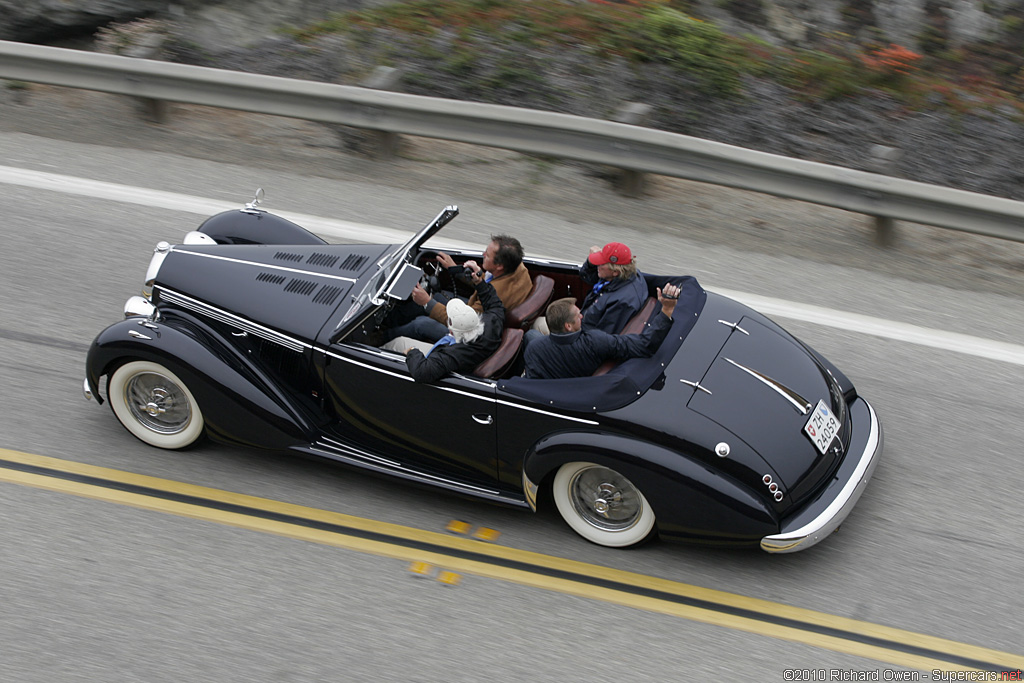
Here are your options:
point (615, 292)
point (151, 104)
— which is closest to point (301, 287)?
point (615, 292)

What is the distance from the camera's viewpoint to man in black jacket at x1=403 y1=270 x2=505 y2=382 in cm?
517

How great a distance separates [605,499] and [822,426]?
1196 millimetres

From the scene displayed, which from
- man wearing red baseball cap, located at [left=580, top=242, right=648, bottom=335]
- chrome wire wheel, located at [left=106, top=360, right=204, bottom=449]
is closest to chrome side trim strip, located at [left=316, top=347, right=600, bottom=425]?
man wearing red baseball cap, located at [left=580, top=242, right=648, bottom=335]

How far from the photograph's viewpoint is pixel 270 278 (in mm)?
5883

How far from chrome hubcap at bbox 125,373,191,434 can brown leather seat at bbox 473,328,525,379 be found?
1742mm

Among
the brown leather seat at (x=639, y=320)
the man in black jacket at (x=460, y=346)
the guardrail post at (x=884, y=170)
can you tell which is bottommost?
the guardrail post at (x=884, y=170)

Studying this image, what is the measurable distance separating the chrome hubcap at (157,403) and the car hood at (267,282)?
0.47m

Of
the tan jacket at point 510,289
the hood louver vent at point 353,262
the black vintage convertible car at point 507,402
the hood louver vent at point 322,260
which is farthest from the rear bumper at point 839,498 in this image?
the hood louver vent at point 322,260

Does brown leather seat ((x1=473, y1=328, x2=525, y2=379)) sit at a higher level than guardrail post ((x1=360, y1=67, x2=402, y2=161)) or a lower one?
lower

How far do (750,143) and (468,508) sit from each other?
604 centimetres

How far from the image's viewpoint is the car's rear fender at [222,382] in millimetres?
5492

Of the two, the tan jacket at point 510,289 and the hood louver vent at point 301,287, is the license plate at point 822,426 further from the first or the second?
the hood louver vent at point 301,287

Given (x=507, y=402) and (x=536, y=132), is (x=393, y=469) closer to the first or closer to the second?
(x=507, y=402)

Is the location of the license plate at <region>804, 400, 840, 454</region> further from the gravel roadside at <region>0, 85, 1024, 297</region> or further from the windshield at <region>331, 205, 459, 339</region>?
the gravel roadside at <region>0, 85, 1024, 297</region>
